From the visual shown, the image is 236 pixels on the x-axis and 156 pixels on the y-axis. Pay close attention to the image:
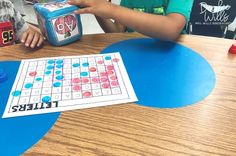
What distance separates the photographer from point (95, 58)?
70 centimetres

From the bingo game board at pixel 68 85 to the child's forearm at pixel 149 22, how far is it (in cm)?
12

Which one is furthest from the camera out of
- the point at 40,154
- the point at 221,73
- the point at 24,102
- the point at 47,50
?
the point at 47,50

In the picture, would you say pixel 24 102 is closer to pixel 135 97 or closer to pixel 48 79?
pixel 48 79

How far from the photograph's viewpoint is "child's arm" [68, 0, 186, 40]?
0.74 metres

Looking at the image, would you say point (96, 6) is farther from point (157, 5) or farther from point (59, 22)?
point (157, 5)

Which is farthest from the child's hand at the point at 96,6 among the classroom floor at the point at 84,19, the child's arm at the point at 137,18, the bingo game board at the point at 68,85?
the classroom floor at the point at 84,19

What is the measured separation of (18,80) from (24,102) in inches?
3.7

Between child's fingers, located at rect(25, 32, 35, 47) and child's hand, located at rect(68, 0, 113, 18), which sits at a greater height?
child's hand, located at rect(68, 0, 113, 18)

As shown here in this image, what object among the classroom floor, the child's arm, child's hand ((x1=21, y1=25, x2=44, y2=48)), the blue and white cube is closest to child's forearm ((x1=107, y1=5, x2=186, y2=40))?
the child's arm

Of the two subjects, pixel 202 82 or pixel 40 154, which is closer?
pixel 40 154

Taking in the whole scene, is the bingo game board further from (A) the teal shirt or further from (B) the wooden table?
(A) the teal shirt

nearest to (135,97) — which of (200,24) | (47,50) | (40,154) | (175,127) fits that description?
(175,127)

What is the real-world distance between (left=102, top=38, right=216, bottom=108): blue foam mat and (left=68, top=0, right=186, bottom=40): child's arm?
0.04 m

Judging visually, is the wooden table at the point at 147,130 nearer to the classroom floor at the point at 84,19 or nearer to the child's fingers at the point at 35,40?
the child's fingers at the point at 35,40
